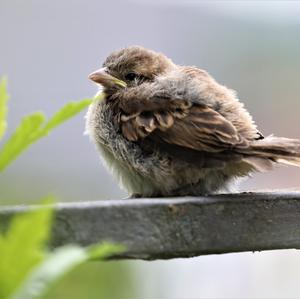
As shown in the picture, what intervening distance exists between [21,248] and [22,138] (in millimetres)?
155

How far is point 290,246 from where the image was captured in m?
1.78

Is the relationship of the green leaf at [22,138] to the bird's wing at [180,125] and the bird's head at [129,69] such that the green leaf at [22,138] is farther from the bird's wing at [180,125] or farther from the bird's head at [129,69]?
the bird's head at [129,69]

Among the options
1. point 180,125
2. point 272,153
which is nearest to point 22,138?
point 272,153

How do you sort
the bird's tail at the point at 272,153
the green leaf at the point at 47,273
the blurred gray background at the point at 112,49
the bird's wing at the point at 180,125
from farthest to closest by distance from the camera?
1. the blurred gray background at the point at 112,49
2. the bird's wing at the point at 180,125
3. the bird's tail at the point at 272,153
4. the green leaf at the point at 47,273

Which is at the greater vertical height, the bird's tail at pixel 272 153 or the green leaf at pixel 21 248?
the bird's tail at pixel 272 153

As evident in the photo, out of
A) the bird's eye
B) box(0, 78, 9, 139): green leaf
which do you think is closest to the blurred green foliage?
box(0, 78, 9, 139): green leaf

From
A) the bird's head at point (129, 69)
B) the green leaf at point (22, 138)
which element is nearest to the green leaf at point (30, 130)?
the green leaf at point (22, 138)

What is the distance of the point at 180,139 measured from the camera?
2600mm

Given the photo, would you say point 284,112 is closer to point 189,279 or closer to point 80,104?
point 189,279

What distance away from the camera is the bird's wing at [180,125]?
8.28ft

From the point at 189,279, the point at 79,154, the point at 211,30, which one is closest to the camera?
the point at 189,279

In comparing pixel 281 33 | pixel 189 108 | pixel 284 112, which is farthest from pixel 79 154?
pixel 189 108

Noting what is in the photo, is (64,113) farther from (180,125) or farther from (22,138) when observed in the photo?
(180,125)

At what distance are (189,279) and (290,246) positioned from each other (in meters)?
4.00
